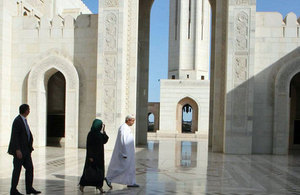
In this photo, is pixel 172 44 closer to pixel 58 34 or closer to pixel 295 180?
pixel 58 34

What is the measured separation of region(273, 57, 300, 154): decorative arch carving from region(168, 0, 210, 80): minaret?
1366 centimetres

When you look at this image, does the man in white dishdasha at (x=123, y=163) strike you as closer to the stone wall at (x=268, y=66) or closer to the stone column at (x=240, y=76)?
the stone column at (x=240, y=76)

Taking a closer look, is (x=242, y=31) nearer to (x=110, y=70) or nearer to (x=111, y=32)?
(x=111, y=32)

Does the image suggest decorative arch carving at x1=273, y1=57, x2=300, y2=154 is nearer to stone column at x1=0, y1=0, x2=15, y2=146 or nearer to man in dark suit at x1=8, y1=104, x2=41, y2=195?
man in dark suit at x1=8, y1=104, x2=41, y2=195

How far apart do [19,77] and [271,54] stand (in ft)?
29.8

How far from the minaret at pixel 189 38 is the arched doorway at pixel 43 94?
1411 cm

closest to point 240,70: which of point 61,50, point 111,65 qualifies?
point 111,65

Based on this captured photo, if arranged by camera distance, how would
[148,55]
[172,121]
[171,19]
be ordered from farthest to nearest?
1. [171,19]
2. [172,121]
3. [148,55]

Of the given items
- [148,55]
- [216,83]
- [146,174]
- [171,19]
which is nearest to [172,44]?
[171,19]

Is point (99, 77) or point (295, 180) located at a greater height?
point (99, 77)

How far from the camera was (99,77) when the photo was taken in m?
10.8

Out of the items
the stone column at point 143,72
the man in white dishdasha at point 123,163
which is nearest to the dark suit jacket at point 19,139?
the man in white dishdasha at point 123,163

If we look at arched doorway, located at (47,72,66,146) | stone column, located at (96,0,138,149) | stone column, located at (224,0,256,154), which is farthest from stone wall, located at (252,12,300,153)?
arched doorway, located at (47,72,66,146)

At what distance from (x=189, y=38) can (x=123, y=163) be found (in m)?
20.3
